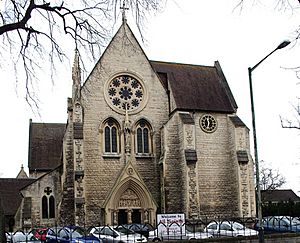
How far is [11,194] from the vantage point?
4616 cm

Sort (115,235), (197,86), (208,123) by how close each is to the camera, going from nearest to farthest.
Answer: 1. (115,235)
2. (208,123)
3. (197,86)

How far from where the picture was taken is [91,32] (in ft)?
41.7

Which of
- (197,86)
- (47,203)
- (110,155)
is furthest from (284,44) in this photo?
(47,203)

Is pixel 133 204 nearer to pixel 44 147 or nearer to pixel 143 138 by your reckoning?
pixel 143 138

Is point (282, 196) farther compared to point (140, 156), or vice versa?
point (282, 196)

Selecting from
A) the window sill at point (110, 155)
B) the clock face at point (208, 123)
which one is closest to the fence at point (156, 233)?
the window sill at point (110, 155)

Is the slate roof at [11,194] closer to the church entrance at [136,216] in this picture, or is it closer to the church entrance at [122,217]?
the church entrance at [122,217]

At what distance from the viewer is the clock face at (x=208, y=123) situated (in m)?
37.2

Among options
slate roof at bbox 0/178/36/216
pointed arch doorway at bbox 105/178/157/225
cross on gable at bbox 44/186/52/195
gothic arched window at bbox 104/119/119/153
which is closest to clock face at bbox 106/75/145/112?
gothic arched window at bbox 104/119/119/153

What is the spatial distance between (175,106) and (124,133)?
4388 millimetres

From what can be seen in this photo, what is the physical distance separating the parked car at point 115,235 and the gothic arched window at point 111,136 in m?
9.54

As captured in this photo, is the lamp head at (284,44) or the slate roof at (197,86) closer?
the lamp head at (284,44)

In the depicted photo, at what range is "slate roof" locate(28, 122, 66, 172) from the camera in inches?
1823

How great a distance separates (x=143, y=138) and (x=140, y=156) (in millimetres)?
Result: 1455
